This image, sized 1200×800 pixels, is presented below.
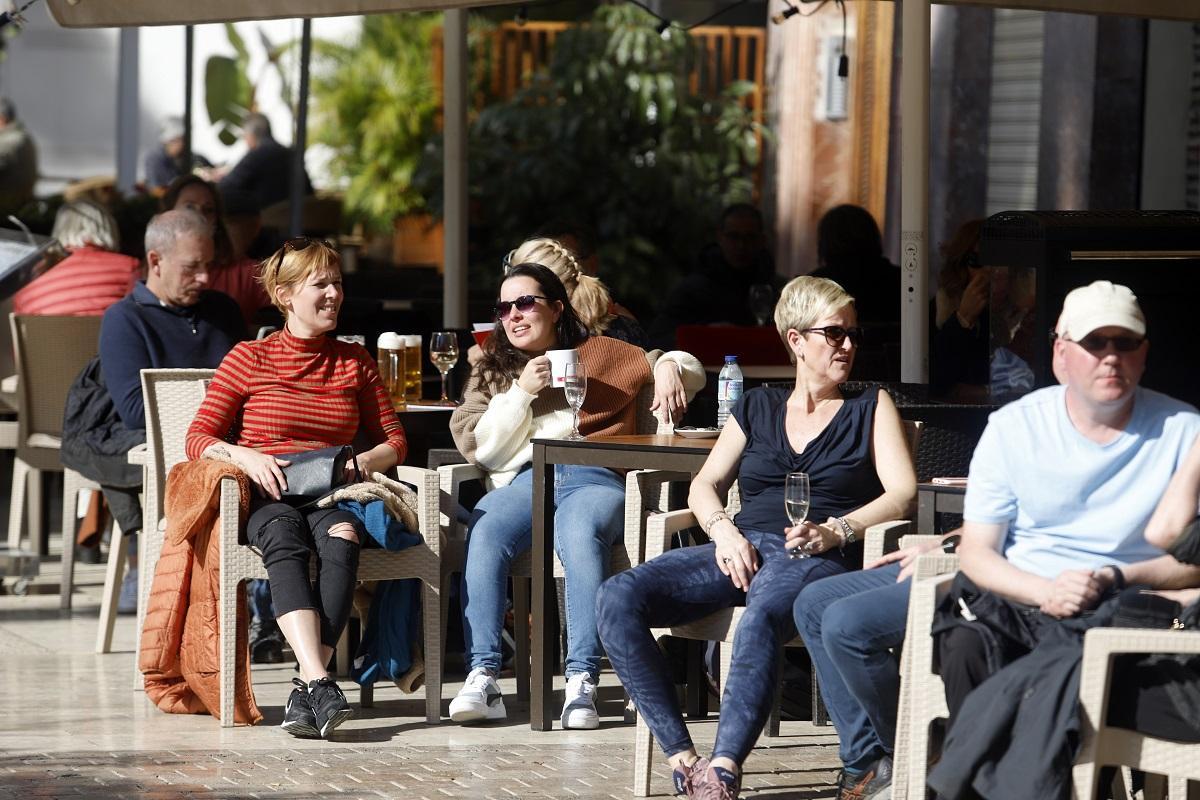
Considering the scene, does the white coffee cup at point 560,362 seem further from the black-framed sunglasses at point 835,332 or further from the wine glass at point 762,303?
the wine glass at point 762,303

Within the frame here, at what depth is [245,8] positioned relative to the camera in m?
6.01

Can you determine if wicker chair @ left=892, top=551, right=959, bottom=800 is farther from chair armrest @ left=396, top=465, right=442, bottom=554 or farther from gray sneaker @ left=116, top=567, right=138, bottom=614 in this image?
gray sneaker @ left=116, top=567, right=138, bottom=614

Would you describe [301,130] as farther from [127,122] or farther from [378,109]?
[127,122]

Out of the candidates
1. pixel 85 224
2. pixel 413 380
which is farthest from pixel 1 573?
pixel 413 380

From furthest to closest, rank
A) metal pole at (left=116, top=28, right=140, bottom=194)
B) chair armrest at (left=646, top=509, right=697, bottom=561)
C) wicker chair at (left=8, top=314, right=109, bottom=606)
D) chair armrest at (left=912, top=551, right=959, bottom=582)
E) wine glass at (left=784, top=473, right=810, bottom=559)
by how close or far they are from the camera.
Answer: metal pole at (left=116, top=28, right=140, bottom=194) < wicker chair at (left=8, top=314, right=109, bottom=606) < chair armrest at (left=646, top=509, right=697, bottom=561) < wine glass at (left=784, top=473, right=810, bottom=559) < chair armrest at (left=912, top=551, right=959, bottom=582)

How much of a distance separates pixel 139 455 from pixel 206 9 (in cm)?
144

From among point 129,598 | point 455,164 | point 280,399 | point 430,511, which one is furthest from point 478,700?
point 455,164

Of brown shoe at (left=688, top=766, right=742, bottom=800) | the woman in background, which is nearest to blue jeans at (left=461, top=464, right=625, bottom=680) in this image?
brown shoe at (left=688, top=766, right=742, bottom=800)

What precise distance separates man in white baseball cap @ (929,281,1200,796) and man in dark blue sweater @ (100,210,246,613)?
10.8 feet

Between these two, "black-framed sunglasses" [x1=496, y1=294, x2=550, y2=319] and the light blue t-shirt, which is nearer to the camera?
the light blue t-shirt

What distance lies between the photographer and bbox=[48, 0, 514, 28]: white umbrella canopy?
5.96m

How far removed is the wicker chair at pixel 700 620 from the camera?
15.6 feet

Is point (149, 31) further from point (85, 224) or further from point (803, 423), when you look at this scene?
point (803, 423)

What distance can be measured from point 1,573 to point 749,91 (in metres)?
9.81
